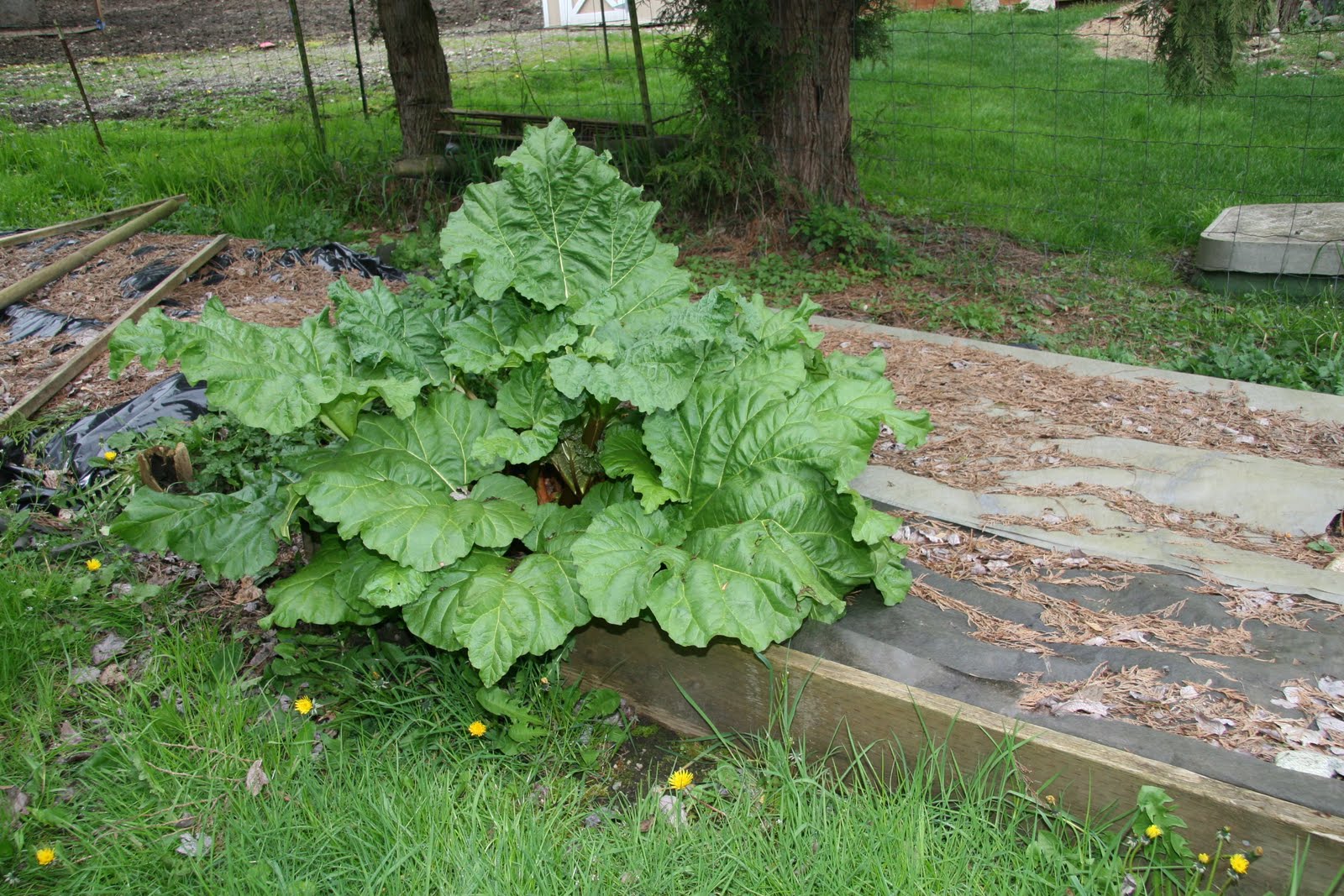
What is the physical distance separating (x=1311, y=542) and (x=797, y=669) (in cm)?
178

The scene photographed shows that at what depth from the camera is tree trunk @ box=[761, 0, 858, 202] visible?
6434mm

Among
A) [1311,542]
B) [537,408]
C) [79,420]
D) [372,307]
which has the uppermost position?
[372,307]

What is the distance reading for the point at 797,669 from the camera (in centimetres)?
242

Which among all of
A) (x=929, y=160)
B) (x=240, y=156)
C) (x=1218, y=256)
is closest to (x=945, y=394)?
(x=1218, y=256)

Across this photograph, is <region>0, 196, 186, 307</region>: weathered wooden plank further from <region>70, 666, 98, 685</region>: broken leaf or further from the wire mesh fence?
<region>70, 666, 98, 685</region>: broken leaf

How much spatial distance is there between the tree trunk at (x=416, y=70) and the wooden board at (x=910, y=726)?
655 centimetres

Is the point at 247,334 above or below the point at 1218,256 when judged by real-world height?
above

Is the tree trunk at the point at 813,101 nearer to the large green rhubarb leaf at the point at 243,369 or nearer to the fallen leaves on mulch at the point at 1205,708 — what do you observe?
the large green rhubarb leaf at the point at 243,369

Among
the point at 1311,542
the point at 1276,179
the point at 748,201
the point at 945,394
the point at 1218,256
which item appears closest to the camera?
the point at 1311,542

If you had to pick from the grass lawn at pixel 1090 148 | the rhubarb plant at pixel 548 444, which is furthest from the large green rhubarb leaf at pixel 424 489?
the grass lawn at pixel 1090 148

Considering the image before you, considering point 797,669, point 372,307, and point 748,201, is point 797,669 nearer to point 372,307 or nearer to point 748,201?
point 372,307

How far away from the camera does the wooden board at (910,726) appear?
75.2 inches

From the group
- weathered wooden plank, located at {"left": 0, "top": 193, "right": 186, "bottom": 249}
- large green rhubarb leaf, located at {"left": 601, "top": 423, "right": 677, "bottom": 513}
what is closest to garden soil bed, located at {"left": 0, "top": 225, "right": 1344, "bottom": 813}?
large green rhubarb leaf, located at {"left": 601, "top": 423, "right": 677, "bottom": 513}

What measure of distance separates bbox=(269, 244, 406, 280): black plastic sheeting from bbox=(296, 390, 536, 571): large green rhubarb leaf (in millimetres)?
3818
